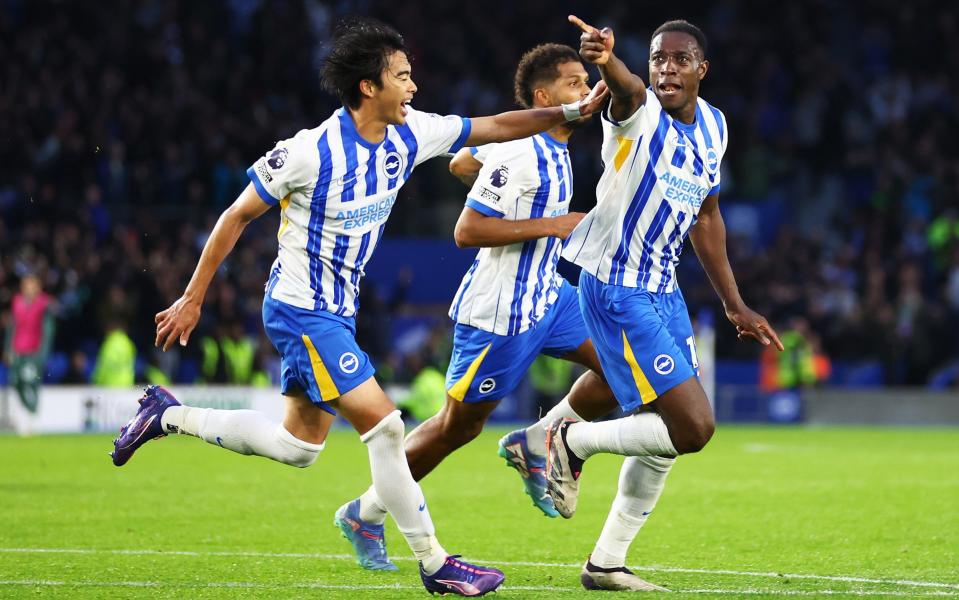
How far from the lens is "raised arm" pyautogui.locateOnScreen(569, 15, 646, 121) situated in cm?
571

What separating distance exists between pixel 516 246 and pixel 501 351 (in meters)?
0.53

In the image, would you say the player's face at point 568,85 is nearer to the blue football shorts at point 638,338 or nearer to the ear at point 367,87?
the blue football shorts at point 638,338

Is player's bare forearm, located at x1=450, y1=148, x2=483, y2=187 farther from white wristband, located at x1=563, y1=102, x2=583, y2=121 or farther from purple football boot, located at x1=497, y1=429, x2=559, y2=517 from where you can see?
purple football boot, located at x1=497, y1=429, x2=559, y2=517

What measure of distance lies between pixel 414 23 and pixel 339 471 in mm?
12586

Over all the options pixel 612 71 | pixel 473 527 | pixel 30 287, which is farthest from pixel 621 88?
pixel 30 287

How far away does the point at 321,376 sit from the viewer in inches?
239

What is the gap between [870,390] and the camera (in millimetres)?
20984

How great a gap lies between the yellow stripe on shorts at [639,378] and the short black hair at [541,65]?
202 cm

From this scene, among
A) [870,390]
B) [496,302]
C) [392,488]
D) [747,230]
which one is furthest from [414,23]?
[392,488]

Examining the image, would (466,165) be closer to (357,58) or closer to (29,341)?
Result: (357,58)

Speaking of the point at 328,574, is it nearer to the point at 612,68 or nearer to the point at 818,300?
the point at 612,68

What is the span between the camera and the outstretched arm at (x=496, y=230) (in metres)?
6.94

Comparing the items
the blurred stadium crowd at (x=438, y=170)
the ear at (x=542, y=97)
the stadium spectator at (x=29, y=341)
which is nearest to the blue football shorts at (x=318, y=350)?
the ear at (x=542, y=97)

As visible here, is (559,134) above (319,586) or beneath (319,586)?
above
